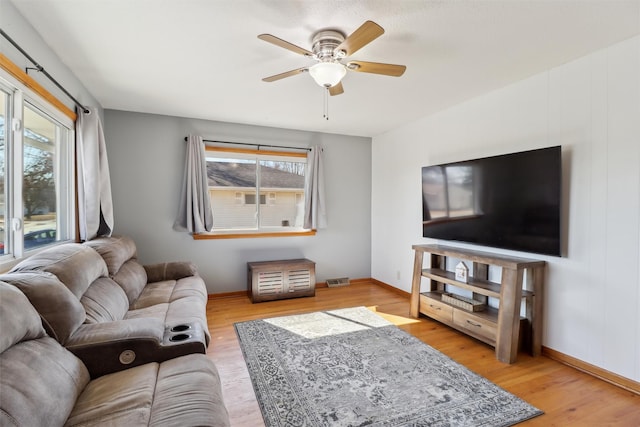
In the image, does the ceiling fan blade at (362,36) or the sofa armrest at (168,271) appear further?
the sofa armrest at (168,271)

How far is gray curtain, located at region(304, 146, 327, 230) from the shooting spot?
462cm

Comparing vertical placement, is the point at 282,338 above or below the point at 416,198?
below

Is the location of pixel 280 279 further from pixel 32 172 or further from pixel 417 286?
pixel 32 172

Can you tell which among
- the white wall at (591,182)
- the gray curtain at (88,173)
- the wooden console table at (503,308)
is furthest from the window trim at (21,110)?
the white wall at (591,182)

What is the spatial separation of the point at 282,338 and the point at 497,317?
1.97 metres

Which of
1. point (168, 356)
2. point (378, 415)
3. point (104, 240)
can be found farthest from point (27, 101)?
point (378, 415)

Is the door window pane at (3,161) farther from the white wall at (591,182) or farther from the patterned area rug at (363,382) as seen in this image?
the white wall at (591,182)

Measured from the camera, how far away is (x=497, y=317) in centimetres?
273

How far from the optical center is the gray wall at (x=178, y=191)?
3.87 m

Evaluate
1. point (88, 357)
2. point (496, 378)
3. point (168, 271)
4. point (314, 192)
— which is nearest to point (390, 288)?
point (314, 192)

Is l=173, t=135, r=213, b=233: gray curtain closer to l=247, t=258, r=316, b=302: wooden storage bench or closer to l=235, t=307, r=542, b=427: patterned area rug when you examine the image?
l=247, t=258, r=316, b=302: wooden storage bench

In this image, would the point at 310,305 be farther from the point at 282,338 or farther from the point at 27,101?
the point at 27,101

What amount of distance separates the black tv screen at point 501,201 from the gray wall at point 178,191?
1602 mm

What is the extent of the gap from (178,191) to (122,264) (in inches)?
56.8
